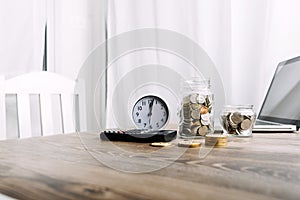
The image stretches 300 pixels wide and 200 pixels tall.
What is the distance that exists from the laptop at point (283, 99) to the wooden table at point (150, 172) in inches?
20.7

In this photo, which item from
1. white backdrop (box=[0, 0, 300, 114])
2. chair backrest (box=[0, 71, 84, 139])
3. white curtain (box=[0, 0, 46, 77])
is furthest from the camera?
white curtain (box=[0, 0, 46, 77])

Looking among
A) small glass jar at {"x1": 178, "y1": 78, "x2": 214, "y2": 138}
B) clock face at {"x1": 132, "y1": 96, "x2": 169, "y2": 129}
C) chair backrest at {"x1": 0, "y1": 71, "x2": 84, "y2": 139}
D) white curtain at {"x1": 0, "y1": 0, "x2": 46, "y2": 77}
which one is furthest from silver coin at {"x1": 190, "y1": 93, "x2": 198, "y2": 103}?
white curtain at {"x1": 0, "y1": 0, "x2": 46, "y2": 77}

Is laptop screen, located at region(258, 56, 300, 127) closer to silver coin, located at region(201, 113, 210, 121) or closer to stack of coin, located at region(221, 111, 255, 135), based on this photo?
stack of coin, located at region(221, 111, 255, 135)

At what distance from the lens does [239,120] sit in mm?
1002

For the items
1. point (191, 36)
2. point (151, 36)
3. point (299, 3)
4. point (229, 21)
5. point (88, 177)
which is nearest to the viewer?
point (88, 177)

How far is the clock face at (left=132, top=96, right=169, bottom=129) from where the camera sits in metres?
1.02

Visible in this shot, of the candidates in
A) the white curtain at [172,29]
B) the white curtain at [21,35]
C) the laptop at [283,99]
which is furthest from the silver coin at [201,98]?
the white curtain at [21,35]

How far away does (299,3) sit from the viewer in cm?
150

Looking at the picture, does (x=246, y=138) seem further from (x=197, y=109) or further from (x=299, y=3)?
(x=299, y=3)

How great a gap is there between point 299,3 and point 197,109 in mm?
896

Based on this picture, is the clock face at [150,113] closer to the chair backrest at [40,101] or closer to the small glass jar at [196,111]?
the small glass jar at [196,111]

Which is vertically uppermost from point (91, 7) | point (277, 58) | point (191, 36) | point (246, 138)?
point (91, 7)

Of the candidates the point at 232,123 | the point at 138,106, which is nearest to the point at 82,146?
the point at 138,106

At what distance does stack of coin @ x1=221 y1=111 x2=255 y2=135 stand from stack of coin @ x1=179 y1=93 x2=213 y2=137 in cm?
8
